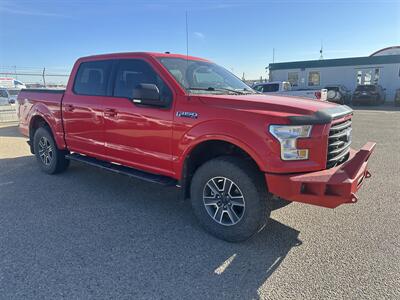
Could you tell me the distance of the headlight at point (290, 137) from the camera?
2.85 metres

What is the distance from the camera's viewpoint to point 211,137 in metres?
3.24

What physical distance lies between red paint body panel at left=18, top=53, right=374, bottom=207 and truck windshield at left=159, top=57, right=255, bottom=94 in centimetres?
15

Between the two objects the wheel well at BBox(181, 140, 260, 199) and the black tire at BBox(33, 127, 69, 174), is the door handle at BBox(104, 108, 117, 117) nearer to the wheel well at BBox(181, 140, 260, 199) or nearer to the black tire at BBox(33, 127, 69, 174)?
the wheel well at BBox(181, 140, 260, 199)

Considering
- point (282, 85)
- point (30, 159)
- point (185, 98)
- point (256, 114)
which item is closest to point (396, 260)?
point (256, 114)

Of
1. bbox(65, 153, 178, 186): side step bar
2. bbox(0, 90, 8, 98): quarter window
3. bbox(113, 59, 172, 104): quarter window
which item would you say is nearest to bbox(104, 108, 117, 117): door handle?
bbox(113, 59, 172, 104): quarter window

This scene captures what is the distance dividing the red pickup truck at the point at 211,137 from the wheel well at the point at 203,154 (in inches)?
0.5

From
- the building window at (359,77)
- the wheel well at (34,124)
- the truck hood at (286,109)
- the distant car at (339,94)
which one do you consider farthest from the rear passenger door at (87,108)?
the building window at (359,77)

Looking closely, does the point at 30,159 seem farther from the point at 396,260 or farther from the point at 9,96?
the point at 9,96

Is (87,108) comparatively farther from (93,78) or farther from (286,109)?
(286,109)

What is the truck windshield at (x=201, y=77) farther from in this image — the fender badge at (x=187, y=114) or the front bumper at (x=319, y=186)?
the front bumper at (x=319, y=186)

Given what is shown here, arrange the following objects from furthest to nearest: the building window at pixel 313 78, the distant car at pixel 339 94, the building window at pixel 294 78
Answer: the building window at pixel 294 78, the building window at pixel 313 78, the distant car at pixel 339 94

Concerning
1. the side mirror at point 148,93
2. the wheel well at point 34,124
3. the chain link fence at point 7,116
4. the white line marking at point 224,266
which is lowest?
the white line marking at point 224,266

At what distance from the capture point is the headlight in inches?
112

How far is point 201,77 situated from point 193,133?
110 centimetres
